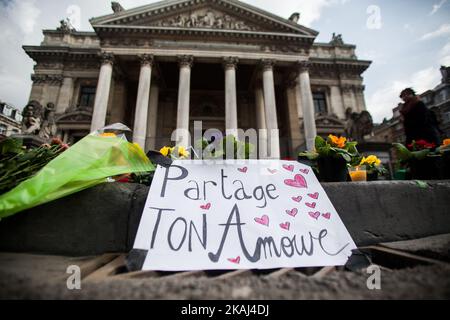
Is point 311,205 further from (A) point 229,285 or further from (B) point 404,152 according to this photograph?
(B) point 404,152

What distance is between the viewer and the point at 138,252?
46.9 inches

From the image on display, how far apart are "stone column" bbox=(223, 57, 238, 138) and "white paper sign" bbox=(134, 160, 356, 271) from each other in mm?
10754

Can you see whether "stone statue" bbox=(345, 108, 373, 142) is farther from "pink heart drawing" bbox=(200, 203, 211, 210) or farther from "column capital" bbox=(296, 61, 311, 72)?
"pink heart drawing" bbox=(200, 203, 211, 210)

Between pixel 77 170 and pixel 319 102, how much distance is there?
2100 centimetres

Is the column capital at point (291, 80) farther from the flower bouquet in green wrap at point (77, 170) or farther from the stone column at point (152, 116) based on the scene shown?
the flower bouquet in green wrap at point (77, 170)

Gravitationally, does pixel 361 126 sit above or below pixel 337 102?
below

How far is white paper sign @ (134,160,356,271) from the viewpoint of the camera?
1.23 m

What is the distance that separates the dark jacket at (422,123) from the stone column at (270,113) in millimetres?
7735

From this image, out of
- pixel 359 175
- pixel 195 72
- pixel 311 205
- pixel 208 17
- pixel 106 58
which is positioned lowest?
pixel 311 205

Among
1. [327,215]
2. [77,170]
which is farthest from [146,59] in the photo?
[327,215]

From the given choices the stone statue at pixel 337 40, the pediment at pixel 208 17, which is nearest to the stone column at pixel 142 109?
the pediment at pixel 208 17

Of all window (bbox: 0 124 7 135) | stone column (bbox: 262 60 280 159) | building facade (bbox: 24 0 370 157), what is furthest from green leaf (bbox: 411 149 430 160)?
window (bbox: 0 124 7 135)

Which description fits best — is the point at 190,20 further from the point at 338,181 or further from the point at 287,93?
the point at 338,181

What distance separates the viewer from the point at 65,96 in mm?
16719
